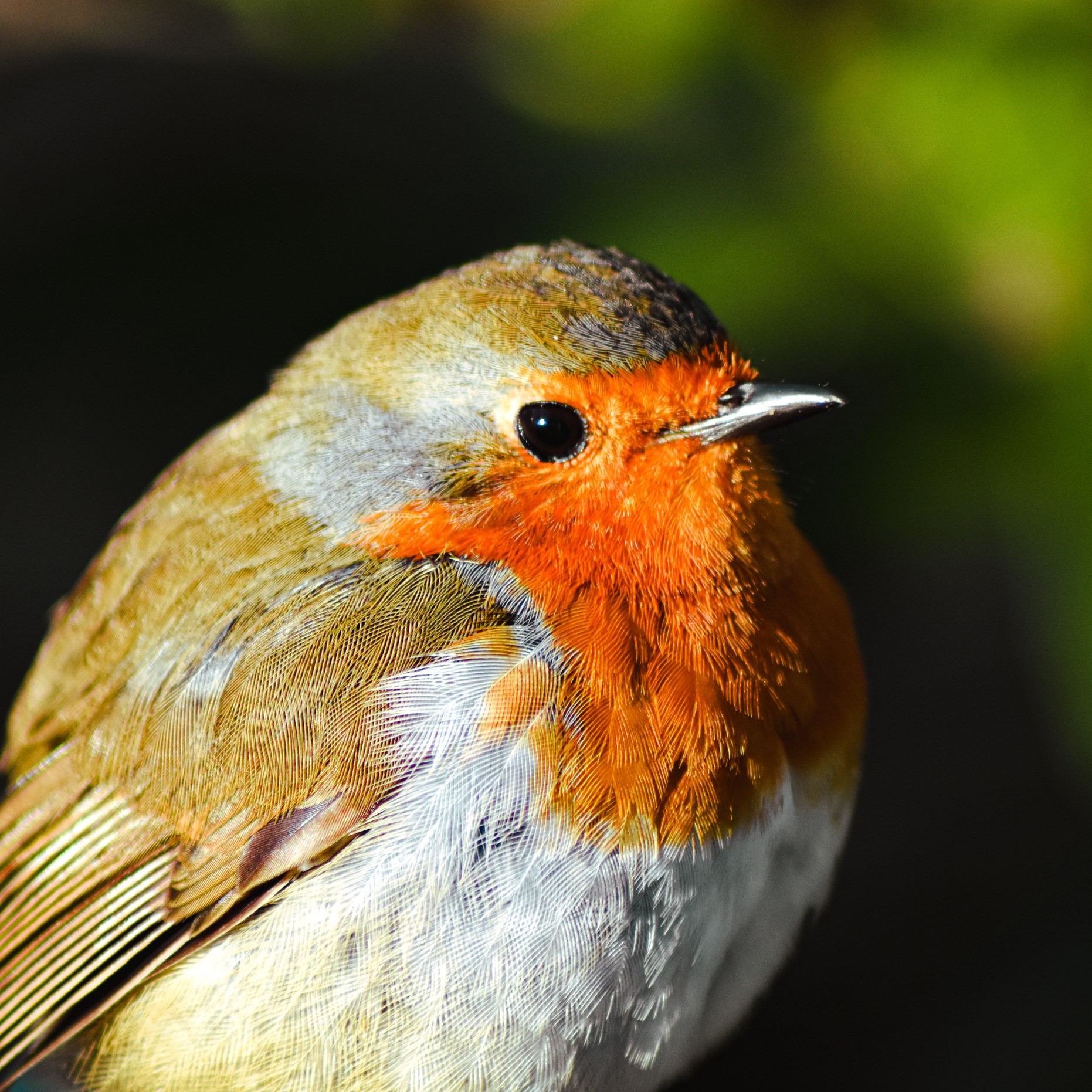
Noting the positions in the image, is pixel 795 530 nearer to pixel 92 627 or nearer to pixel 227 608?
pixel 227 608

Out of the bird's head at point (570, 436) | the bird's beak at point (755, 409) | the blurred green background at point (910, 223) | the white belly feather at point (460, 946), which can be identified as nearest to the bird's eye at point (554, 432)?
the bird's head at point (570, 436)

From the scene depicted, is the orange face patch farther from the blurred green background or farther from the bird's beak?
the blurred green background

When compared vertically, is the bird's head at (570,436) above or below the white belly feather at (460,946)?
above

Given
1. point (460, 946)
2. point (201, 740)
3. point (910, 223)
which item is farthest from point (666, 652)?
point (910, 223)

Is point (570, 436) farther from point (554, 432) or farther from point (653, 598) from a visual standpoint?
point (653, 598)

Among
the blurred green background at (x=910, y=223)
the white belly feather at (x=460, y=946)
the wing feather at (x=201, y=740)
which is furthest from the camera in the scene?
the blurred green background at (x=910, y=223)

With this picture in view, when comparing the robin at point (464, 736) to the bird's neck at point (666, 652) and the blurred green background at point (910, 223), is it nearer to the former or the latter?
the bird's neck at point (666, 652)

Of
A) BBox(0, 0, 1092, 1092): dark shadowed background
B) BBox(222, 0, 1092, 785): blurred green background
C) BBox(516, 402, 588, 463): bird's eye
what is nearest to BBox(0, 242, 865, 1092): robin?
BBox(516, 402, 588, 463): bird's eye
